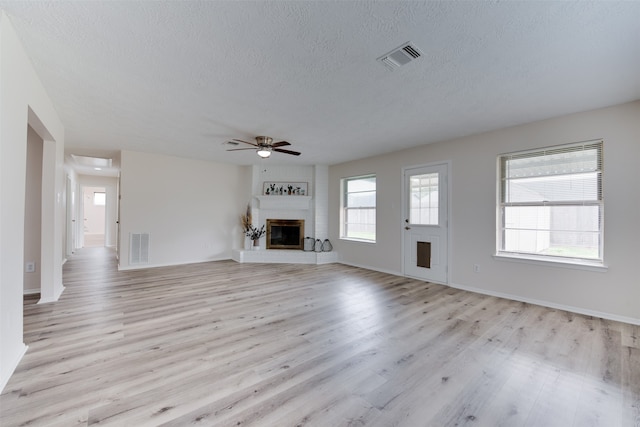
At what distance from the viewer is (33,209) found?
13.0 ft

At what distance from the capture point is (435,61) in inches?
89.1

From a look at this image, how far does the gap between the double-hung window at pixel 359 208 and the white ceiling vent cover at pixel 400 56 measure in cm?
373

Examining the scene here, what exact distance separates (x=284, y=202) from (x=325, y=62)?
4833mm

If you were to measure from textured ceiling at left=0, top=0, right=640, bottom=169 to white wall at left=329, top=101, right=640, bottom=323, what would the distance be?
30 centimetres

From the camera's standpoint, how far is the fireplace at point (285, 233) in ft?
22.9

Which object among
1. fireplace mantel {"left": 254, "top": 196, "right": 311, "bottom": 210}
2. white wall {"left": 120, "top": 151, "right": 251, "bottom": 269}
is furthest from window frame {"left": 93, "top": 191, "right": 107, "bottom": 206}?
fireplace mantel {"left": 254, "top": 196, "right": 311, "bottom": 210}

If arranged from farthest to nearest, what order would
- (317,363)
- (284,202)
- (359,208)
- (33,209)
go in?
(284,202)
(359,208)
(33,209)
(317,363)

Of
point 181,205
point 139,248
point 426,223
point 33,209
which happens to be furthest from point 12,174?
point 426,223

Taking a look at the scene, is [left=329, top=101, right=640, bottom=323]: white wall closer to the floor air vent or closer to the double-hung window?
the double-hung window

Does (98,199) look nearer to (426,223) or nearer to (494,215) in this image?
(426,223)

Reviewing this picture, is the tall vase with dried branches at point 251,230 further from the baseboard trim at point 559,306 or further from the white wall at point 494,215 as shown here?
the baseboard trim at point 559,306

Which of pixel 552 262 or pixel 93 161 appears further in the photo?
pixel 93 161

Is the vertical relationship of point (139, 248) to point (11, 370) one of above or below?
above

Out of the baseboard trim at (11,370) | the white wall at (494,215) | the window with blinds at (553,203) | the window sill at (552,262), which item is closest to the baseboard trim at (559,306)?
the white wall at (494,215)
